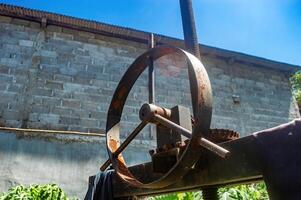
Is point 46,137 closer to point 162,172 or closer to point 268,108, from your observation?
point 162,172

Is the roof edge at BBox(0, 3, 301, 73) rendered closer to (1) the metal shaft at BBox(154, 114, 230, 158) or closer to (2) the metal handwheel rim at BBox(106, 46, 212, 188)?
(2) the metal handwheel rim at BBox(106, 46, 212, 188)

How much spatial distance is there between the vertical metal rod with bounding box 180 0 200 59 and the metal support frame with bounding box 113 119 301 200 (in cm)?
121

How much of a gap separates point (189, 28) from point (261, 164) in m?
1.68

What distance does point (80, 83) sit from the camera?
25.1 ft

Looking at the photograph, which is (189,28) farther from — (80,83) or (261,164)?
(80,83)

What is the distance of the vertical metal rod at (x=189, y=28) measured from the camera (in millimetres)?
2701

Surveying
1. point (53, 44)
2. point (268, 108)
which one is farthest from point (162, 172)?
point (268, 108)

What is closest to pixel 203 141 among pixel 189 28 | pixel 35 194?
pixel 189 28

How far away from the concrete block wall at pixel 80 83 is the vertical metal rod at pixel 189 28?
5.00m

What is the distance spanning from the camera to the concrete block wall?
7.04 m

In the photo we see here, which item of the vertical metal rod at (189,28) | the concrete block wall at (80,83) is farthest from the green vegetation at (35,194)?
the vertical metal rod at (189,28)

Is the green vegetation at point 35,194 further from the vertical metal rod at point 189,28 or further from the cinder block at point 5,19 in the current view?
the cinder block at point 5,19

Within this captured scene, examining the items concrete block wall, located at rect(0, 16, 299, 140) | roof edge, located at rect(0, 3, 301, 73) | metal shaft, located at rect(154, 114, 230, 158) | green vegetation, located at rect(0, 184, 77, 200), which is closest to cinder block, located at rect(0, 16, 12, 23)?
concrete block wall, located at rect(0, 16, 299, 140)

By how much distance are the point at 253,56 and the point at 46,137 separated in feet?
22.8
